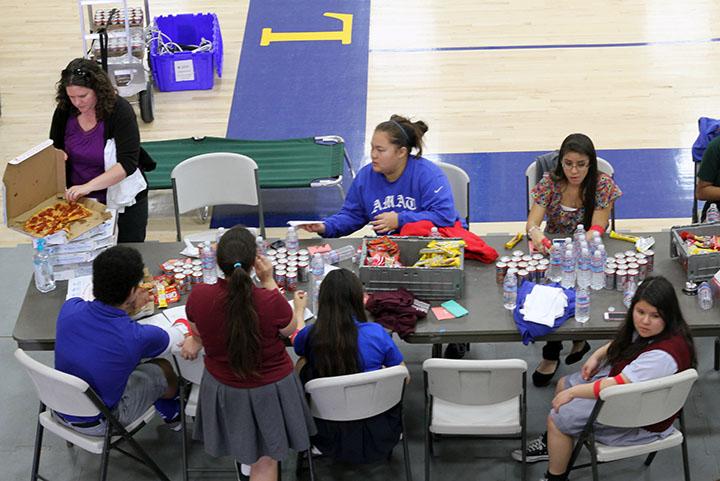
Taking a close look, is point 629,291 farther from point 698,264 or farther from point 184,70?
point 184,70

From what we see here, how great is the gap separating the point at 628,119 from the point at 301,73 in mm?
2885

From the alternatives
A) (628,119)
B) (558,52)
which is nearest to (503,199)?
(628,119)

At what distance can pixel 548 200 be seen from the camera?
18.7 feet

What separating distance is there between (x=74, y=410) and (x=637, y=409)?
7.86ft

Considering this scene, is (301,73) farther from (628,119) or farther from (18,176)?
(18,176)

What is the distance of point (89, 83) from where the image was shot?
220 inches

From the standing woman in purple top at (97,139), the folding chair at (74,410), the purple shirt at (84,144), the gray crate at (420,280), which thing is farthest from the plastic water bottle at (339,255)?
the purple shirt at (84,144)

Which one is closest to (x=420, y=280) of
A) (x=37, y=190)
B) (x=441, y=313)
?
(x=441, y=313)

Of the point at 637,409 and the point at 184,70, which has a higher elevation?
the point at 184,70

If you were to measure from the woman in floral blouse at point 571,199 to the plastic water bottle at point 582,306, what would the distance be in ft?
2.05

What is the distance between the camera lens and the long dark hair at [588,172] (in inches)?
214

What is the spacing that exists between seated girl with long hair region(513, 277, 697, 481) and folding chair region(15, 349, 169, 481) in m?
1.88

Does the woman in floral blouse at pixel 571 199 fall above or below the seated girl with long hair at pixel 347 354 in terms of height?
above

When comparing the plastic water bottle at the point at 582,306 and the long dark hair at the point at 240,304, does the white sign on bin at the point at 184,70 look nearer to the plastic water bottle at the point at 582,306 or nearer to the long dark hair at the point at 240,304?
the long dark hair at the point at 240,304
